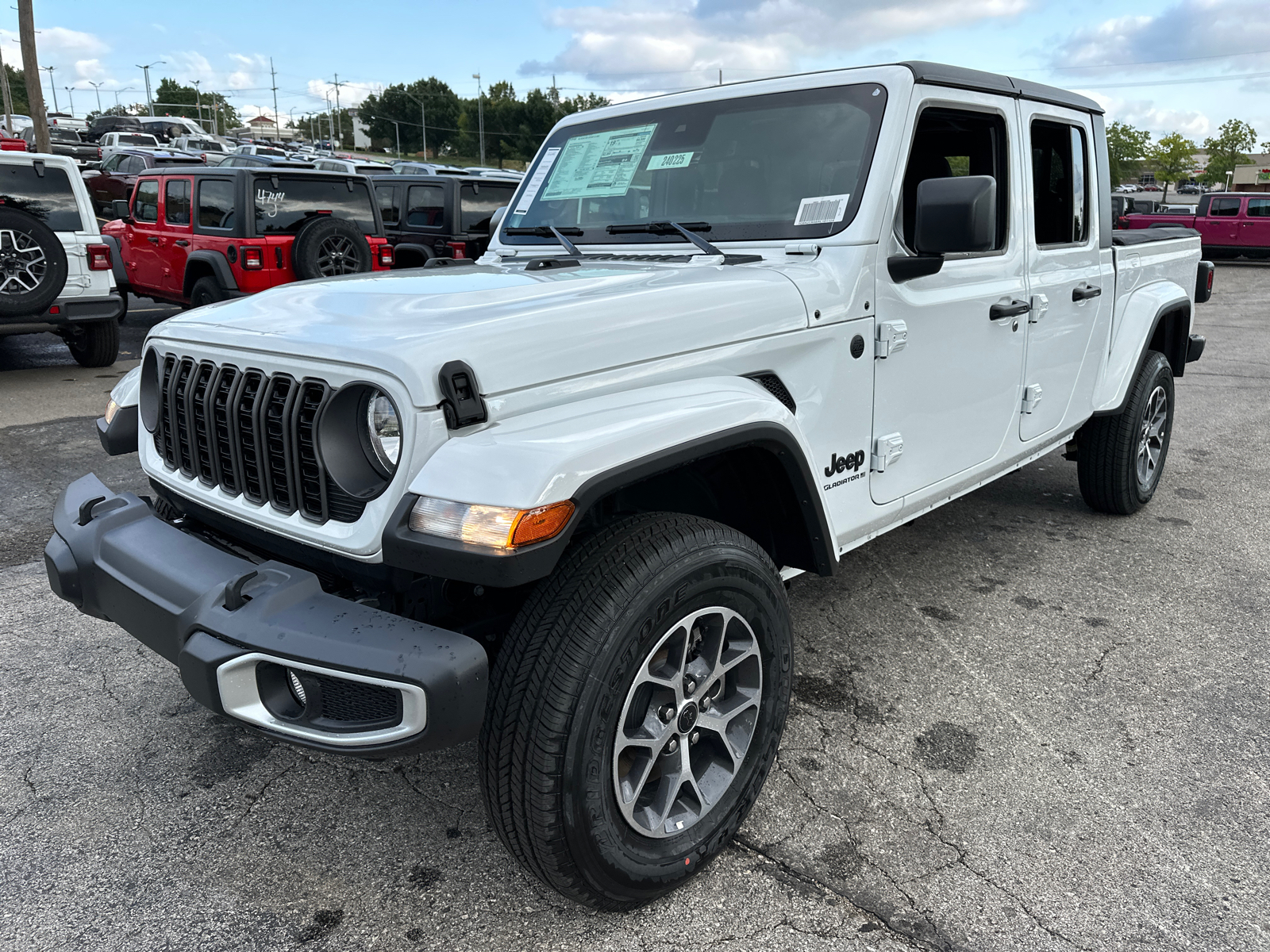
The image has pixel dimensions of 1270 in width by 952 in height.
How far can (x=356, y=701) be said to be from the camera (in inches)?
73.9

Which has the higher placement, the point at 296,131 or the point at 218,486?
the point at 296,131

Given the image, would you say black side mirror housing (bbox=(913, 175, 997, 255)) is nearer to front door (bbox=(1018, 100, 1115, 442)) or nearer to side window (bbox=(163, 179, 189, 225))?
front door (bbox=(1018, 100, 1115, 442))

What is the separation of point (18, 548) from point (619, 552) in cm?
369

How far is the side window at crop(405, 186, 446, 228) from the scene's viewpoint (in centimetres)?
1141

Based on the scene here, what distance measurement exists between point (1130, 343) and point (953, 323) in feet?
6.00

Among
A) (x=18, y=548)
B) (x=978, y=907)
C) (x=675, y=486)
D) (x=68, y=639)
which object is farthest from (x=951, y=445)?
(x=18, y=548)

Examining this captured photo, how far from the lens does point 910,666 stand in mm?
3363

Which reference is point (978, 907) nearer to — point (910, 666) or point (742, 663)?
point (742, 663)

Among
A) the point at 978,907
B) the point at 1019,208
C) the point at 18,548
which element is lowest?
the point at 978,907

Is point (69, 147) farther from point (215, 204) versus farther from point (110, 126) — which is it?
point (215, 204)

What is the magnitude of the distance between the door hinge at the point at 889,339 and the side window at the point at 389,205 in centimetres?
998

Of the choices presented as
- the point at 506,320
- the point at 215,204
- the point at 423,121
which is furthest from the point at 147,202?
the point at 423,121

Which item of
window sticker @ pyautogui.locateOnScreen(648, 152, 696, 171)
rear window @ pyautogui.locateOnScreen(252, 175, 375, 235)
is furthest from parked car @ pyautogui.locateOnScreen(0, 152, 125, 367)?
window sticker @ pyautogui.locateOnScreen(648, 152, 696, 171)

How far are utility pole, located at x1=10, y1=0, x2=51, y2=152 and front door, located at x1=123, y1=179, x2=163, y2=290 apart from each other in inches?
417
